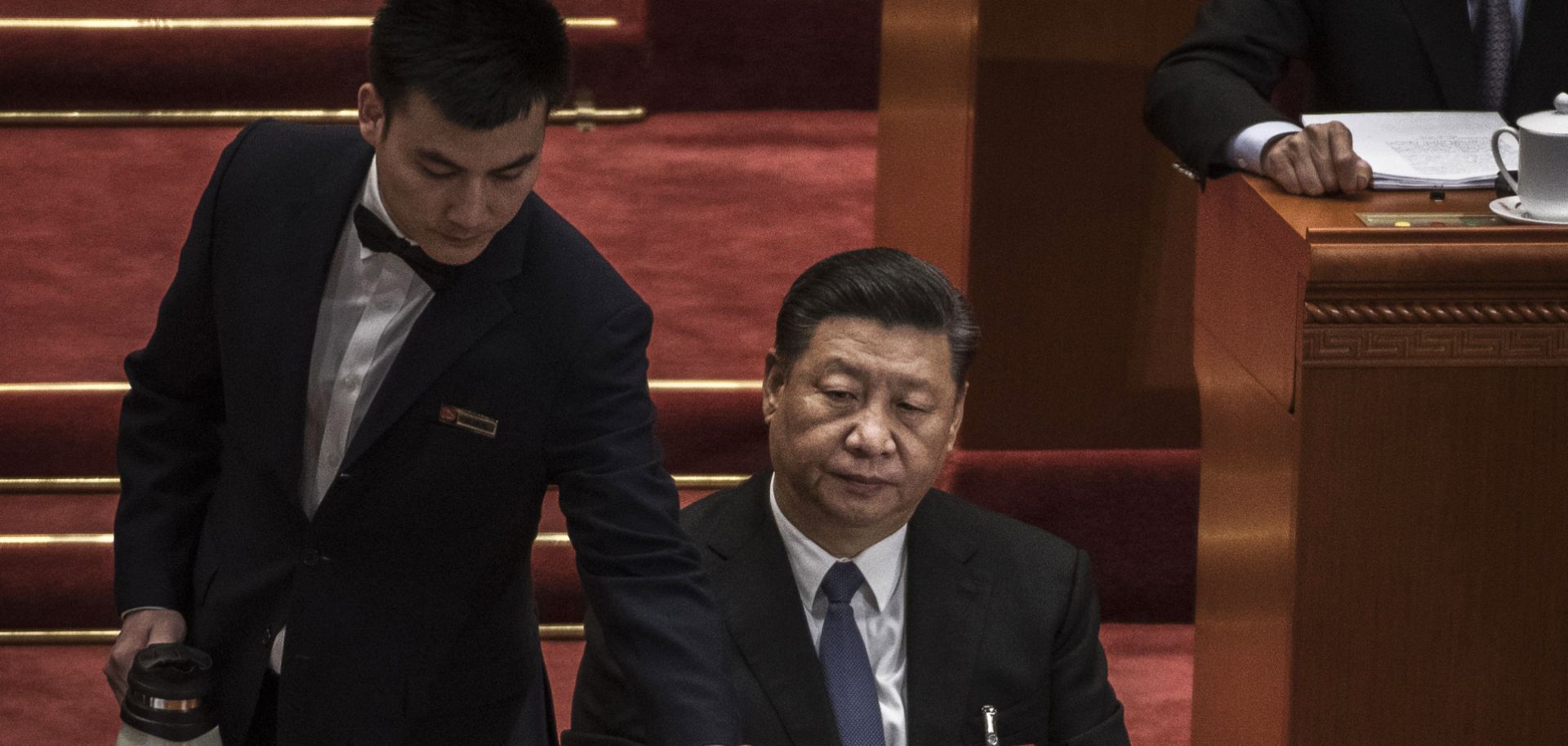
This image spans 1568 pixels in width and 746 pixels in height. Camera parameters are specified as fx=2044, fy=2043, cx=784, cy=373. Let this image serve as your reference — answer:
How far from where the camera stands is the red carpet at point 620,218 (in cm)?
321

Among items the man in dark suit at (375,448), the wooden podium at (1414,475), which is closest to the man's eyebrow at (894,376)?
the man in dark suit at (375,448)

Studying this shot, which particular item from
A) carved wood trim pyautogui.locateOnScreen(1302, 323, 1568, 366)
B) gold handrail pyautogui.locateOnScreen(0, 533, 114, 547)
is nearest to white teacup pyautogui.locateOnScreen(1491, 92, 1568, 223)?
carved wood trim pyautogui.locateOnScreen(1302, 323, 1568, 366)

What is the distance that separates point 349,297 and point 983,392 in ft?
5.09

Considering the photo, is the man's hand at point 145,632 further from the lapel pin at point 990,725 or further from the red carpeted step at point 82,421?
the red carpeted step at point 82,421

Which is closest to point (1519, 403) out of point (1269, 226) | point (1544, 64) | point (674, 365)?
point (1269, 226)

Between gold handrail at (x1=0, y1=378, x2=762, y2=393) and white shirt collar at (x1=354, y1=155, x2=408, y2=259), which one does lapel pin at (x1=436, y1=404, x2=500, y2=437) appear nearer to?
white shirt collar at (x1=354, y1=155, x2=408, y2=259)

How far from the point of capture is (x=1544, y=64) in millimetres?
2189

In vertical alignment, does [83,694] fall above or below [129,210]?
below

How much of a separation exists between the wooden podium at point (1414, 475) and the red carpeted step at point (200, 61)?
8.23 feet

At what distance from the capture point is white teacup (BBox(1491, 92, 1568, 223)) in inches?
71.2

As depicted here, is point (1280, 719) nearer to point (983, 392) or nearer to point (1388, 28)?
point (1388, 28)

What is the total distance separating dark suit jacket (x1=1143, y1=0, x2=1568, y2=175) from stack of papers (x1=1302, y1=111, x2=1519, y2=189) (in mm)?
93

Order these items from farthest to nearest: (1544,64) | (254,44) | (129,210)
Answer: (254,44) → (129,210) → (1544,64)

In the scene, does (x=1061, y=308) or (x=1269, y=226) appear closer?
(x=1269, y=226)
